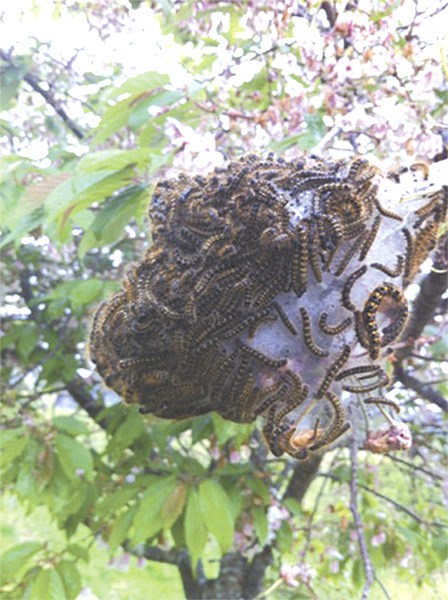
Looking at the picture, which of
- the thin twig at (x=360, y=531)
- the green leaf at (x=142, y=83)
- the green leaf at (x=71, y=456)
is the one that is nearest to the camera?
the thin twig at (x=360, y=531)

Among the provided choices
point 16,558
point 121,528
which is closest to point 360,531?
point 121,528

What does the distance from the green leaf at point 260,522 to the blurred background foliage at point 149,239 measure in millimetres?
11

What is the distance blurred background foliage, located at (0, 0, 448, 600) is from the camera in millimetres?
2105

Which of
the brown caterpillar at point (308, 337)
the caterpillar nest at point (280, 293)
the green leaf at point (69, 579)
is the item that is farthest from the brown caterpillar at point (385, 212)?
the green leaf at point (69, 579)

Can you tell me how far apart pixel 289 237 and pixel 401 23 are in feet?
6.26

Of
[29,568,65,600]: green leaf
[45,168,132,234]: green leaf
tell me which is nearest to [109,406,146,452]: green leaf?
[29,568,65,600]: green leaf

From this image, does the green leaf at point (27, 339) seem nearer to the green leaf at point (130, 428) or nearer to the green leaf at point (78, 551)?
the green leaf at point (130, 428)

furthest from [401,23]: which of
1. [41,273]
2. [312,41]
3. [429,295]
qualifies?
[41,273]

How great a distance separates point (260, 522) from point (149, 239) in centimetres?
193

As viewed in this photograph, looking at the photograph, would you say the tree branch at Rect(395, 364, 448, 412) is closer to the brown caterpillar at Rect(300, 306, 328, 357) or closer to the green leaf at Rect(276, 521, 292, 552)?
the green leaf at Rect(276, 521, 292, 552)

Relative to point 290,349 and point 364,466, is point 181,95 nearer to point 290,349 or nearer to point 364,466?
point 290,349

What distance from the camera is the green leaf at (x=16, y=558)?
126 inches

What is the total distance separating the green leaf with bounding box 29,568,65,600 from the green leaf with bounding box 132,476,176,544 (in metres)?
0.49

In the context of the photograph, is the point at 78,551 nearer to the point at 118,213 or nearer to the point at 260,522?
the point at 260,522
